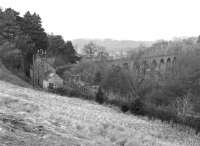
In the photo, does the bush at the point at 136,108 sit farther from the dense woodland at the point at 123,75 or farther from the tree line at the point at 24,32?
the tree line at the point at 24,32

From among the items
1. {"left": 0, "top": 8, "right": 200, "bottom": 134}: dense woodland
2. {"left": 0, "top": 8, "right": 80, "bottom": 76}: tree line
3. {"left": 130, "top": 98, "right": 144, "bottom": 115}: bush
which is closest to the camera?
{"left": 130, "top": 98, "right": 144, "bottom": 115}: bush

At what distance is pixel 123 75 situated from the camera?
41.1 m

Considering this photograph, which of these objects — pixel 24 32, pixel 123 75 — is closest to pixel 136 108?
pixel 24 32

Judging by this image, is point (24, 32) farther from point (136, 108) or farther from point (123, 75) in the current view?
point (136, 108)

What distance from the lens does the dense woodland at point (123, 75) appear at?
23.0 meters

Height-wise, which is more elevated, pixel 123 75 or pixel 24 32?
pixel 24 32

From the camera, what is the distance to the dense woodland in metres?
23.0

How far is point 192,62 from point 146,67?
1108cm

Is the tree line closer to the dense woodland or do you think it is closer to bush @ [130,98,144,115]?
the dense woodland

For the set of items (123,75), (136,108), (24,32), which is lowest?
(136,108)

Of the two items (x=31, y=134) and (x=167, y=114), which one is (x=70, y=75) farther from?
(x=31, y=134)

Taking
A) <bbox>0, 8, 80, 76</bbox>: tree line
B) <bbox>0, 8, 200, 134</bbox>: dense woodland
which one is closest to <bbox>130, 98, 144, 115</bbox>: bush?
<bbox>0, 8, 200, 134</bbox>: dense woodland

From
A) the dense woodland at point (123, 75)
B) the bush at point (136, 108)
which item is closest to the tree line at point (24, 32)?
the dense woodland at point (123, 75)

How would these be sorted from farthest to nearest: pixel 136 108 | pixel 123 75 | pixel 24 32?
pixel 123 75
pixel 24 32
pixel 136 108
